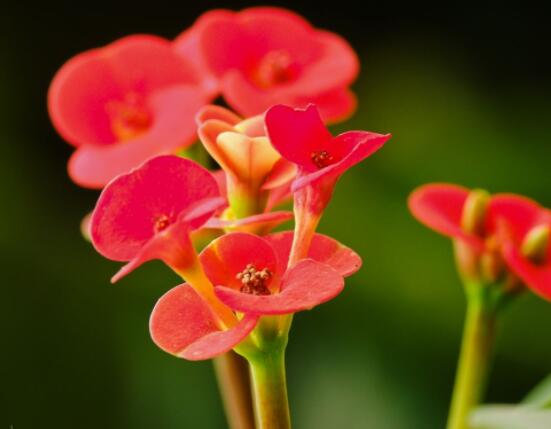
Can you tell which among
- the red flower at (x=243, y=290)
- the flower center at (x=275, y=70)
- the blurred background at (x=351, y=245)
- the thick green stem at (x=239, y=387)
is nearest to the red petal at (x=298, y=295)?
the red flower at (x=243, y=290)

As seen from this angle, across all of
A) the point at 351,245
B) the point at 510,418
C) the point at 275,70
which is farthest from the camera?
the point at 351,245

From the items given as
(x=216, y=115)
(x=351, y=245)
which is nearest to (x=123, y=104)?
(x=216, y=115)

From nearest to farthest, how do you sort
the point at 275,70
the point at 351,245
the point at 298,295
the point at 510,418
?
the point at 298,295, the point at 510,418, the point at 275,70, the point at 351,245

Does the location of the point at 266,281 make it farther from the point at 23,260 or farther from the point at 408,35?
the point at 408,35

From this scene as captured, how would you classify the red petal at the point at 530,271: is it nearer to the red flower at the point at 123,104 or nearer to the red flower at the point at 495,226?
the red flower at the point at 495,226

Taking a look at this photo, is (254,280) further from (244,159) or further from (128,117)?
(128,117)

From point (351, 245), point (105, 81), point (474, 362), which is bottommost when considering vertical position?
point (351, 245)
